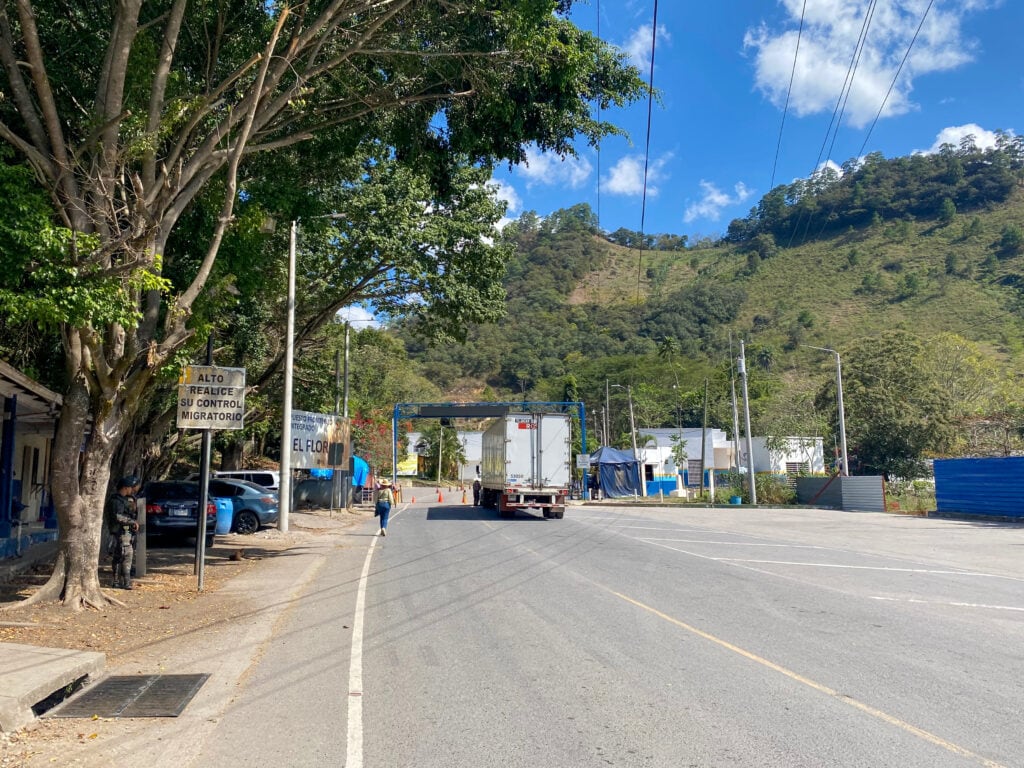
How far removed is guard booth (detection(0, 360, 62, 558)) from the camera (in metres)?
14.7

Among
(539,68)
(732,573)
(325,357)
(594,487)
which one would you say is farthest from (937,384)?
(539,68)

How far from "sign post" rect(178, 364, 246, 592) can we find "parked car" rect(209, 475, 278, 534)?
1071 cm

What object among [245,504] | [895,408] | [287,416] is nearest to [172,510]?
[287,416]

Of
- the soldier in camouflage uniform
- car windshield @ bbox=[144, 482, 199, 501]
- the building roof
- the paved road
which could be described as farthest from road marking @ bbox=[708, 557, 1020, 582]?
the building roof

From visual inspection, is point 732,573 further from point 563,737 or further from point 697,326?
point 697,326

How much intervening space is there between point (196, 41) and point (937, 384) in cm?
5072

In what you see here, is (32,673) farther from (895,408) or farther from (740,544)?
(895,408)

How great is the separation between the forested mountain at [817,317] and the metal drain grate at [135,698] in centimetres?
4996

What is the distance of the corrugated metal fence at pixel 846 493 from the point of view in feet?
127

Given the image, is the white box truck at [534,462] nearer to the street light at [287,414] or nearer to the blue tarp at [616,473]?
the street light at [287,414]

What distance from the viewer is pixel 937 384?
52.3 metres

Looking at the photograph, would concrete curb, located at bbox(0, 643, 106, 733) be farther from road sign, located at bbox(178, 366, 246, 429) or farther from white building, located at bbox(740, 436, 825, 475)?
white building, located at bbox(740, 436, 825, 475)

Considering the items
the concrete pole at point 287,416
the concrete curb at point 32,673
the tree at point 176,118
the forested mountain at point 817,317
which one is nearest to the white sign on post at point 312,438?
the concrete pole at point 287,416

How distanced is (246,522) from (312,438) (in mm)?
5520
